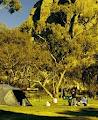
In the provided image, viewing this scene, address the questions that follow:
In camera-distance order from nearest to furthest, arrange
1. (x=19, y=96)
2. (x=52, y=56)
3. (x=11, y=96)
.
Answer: (x=11, y=96), (x=19, y=96), (x=52, y=56)

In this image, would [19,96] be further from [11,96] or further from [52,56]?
[52,56]

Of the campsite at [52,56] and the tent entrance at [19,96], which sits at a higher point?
the campsite at [52,56]

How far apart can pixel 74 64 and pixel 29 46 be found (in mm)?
9194

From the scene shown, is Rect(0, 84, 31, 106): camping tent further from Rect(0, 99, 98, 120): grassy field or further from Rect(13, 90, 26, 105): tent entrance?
Rect(0, 99, 98, 120): grassy field

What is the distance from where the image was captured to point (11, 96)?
4284 centimetres

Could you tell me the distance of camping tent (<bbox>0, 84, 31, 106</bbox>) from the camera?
4275 centimetres

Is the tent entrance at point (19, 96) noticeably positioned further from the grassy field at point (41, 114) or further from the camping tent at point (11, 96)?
the grassy field at point (41, 114)

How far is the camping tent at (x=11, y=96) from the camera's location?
4275cm

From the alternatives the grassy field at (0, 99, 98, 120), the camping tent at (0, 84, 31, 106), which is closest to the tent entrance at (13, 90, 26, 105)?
the camping tent at (0, 84, 31, 106)

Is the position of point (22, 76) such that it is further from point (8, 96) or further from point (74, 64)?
point (8, 96)

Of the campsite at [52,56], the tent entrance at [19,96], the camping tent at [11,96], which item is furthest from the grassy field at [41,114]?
the campsite at [52,56]

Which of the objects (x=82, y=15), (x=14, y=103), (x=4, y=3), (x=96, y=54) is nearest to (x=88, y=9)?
(x=82, y=15)

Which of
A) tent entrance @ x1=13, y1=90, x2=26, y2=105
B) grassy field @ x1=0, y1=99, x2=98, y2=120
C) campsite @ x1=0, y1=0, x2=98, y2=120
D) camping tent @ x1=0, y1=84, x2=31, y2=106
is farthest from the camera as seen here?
campsite @ x1=0, y1=0, x2=98, y2=120

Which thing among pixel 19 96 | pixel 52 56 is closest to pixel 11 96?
pixel 19 96
